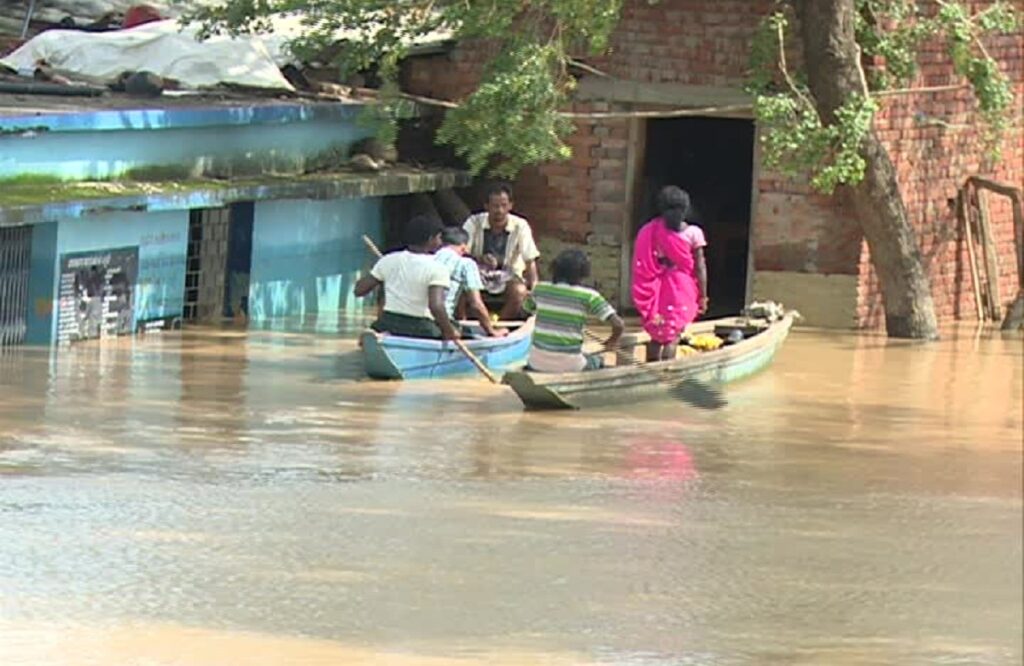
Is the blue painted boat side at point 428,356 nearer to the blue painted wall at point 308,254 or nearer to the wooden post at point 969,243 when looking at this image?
the blue painted wall at point 308,254

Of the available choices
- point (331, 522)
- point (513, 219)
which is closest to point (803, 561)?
point (331, 522)

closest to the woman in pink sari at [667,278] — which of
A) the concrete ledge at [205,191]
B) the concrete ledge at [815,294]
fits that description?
the concrete ledge at [205,191]

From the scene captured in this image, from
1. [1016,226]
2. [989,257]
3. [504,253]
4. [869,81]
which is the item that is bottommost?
[504,253]

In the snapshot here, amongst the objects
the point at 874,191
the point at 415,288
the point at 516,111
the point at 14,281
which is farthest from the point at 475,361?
the point at 874,191

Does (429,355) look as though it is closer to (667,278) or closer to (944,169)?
(667,278)

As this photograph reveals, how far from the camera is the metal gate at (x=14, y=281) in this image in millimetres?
14344

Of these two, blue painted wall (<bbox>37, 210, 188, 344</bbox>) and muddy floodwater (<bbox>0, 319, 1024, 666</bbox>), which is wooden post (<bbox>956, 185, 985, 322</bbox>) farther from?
blue painted wall (<bbox>37, 210, 188, 344</bbox>)

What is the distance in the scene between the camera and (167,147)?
51.6 ft

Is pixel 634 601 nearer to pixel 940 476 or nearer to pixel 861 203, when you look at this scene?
pixel 940 476

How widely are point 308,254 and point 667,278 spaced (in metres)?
4.32

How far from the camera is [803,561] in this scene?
962 cm

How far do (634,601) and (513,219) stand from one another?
7427 millimetres

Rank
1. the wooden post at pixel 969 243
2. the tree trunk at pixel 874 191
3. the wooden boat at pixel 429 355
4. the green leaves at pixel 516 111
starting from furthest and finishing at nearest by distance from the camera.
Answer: the wooden post at pixel 969 243 < the tree trunk at pixel 874 191 < the green leaves at pixel 516 111 < the wooden boat at pixel 429 355

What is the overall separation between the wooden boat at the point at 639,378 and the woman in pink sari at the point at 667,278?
24cm
